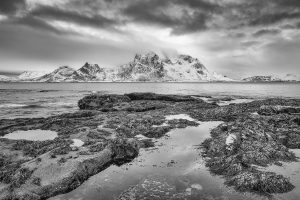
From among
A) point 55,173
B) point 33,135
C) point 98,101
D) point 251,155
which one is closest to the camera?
point 55,173

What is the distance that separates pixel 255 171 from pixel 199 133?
7180 millimetres

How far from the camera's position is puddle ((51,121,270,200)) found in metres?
8.42

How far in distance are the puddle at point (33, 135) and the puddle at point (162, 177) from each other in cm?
666

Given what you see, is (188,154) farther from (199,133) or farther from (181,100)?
(181,100)

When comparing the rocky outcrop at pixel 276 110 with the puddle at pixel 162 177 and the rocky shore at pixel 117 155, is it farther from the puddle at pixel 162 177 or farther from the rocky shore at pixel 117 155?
the puddle at pixel 162 177

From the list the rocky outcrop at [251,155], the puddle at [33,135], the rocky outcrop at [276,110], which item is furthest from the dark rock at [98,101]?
the rocky outcrop at [251,155]

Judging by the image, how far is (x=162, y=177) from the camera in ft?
31.4

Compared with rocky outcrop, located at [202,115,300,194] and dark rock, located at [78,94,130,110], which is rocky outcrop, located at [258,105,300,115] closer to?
rocky outcrop, located at [202,115,300,194]

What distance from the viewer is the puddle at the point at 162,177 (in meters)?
8.42

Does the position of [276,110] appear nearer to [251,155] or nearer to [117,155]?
[251,155]

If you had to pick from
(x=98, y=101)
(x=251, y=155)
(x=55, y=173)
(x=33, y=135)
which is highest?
(x=251, y=155)

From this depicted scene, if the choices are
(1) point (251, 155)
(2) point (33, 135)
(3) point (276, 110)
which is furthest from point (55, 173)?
(3) point (276, 110)

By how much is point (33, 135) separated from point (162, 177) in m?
10.7

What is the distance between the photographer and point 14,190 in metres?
8.27
